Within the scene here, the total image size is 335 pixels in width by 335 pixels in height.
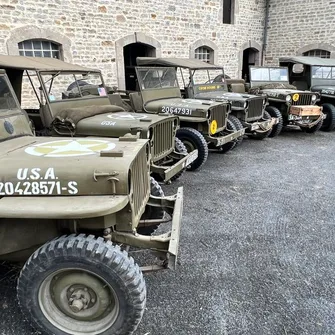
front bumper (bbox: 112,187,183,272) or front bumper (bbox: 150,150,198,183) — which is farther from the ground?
front bumper (bbox: 112,187,183,272)

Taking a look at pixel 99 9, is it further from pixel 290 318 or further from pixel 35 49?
pixel 290 318

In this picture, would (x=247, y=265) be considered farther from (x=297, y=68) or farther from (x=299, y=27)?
(x=299, y=27)

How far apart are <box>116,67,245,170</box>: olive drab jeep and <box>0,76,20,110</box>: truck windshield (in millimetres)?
2532

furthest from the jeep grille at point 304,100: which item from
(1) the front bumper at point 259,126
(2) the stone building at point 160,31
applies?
(2) the stone building at point 160,31

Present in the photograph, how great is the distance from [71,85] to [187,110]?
1872 mm

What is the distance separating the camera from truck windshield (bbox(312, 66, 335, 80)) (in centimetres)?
939

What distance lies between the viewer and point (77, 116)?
410 cm

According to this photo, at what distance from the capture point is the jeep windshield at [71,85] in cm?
424

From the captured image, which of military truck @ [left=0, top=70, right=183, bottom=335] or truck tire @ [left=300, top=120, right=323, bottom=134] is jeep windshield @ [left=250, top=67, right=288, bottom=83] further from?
military truck @ [left=0, top=70, right=183, bottom=335]

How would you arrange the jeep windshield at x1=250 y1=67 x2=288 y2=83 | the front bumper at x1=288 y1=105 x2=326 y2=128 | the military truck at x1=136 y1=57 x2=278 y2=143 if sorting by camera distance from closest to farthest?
the military truck at x1=136 y1=57 x2=278 y2=143 < the front bumper at x1=288 y1=105 x2=326 y2=128 < the jeep windshield at x1=250 y1=67 x2=288 y2=83

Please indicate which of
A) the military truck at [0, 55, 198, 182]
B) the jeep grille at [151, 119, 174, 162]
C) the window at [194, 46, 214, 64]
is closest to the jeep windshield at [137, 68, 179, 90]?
the military truck at [0, 55, 198, 182]

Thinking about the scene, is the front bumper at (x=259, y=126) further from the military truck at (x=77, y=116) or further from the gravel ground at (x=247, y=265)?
the military truck at (x=77, y=116)

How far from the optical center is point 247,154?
22.4ft

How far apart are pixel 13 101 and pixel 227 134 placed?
13.3ft
